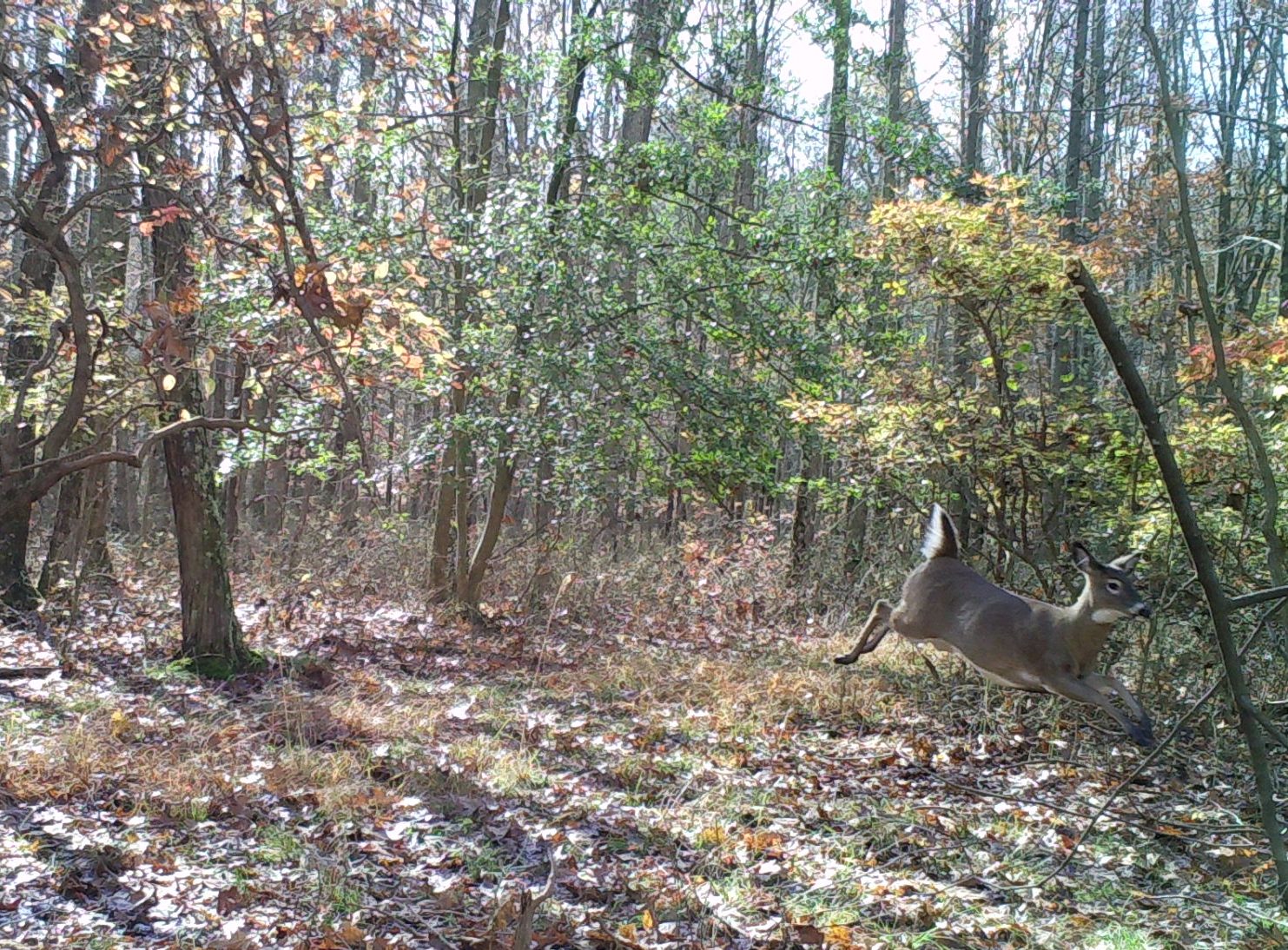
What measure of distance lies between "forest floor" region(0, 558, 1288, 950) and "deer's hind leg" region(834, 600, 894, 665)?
2.85ft

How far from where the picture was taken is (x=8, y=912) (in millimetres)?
4156

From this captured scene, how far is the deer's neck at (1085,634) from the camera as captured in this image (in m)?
4.57

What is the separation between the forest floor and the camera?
4.41 m

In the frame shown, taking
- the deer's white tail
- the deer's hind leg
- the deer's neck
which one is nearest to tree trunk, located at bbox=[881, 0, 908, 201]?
the deer's hind leg

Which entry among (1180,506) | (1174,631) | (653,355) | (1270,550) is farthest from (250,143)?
(1174,631)

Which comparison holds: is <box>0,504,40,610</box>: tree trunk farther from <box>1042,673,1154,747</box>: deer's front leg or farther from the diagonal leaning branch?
the diagonal leaning branch

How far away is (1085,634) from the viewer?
15.2 feet

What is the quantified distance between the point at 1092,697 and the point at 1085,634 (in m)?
0.29

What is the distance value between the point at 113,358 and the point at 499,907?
5.09 meters

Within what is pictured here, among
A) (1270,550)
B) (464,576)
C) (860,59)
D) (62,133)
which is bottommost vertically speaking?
(464,576)

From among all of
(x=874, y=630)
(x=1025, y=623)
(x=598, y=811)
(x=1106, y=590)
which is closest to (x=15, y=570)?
(x=598, y=811)

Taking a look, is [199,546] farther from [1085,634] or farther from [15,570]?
[1085,634]

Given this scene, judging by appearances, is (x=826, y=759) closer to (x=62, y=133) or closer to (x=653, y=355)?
(x=653, y=355)

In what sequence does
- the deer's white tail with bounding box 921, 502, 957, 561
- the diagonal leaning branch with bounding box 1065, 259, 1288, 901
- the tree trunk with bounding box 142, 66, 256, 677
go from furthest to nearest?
the tree trunk with bounding box 142, 66, 256, 677 < the deer's white tail with bounding box 921, 502, 957, 561 < the diagonal leaning branch with bounding box 1065, 259, 1288, 901
